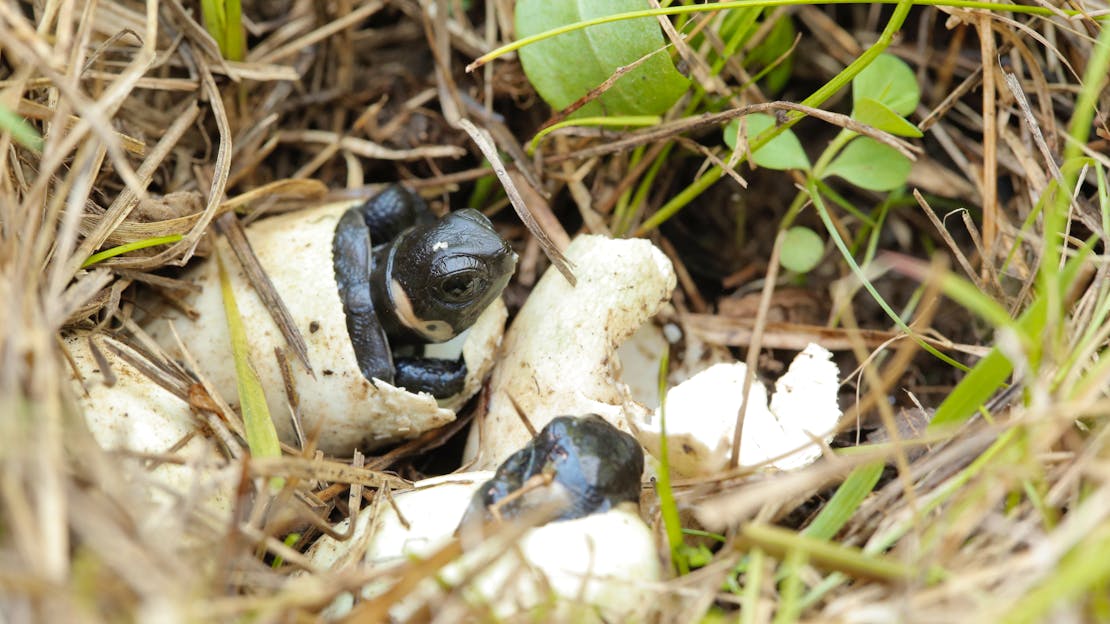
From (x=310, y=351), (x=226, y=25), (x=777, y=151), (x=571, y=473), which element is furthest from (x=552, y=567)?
(x=226, y=25)

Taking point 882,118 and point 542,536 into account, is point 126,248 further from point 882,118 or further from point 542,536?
point 882,118

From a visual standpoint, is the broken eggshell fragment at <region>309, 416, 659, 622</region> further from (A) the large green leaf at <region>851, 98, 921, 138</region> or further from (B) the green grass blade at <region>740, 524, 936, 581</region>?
(A) the large green leaf at <region>851, 98, 921, 138</region>

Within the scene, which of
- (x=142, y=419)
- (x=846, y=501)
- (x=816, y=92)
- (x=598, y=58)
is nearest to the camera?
(x=846, y=501)

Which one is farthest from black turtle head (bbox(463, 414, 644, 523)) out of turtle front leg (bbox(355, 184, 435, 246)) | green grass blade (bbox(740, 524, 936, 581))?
turtle front leg (bbox(355, 184, 435, 246))

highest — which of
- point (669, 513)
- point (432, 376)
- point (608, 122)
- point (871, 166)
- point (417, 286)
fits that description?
point (608, 122)

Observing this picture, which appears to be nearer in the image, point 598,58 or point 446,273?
point 446,273

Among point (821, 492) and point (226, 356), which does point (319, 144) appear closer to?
point (226, 356)

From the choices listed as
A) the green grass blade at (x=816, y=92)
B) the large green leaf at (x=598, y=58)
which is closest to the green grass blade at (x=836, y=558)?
the green grass blade at (x=816, y=92)
